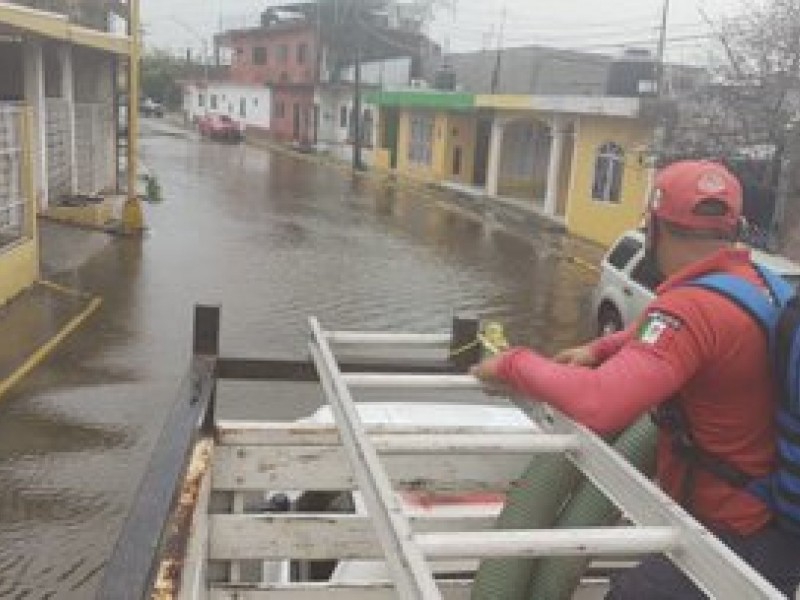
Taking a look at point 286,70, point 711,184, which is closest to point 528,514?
point 711,184

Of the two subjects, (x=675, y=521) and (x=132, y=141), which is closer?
(x=675, y=521)

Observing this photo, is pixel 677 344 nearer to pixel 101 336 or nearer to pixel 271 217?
pixel 101 336

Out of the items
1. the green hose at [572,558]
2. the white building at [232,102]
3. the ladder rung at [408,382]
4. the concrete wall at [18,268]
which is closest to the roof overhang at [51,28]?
the concrete wall at [18,268]

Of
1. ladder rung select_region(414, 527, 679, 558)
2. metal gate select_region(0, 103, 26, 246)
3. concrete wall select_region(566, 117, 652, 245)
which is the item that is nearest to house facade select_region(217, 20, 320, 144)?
concrete wall select_region(566, 117, 652, 245)

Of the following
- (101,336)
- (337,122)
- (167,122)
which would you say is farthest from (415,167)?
(167,122)

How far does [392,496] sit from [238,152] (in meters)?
42.7

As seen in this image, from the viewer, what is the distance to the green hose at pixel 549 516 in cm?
300

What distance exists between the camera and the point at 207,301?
45.4 feet

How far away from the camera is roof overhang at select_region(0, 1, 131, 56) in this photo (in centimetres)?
1333

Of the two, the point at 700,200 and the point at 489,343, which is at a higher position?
the point at 700,200

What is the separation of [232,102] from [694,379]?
57243 mm

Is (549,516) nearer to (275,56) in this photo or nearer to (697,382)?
(697,382)

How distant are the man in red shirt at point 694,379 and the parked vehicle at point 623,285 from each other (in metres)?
8.34

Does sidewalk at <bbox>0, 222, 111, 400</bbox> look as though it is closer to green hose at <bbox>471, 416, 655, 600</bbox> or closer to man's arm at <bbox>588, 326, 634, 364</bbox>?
green hose at <bbox>471, 416, 655, 600</bbox>
